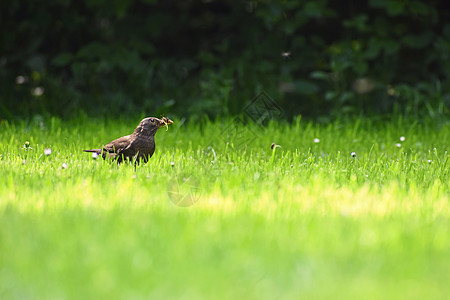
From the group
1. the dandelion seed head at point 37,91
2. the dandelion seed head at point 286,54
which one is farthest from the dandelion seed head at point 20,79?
the dandelion seed head at point 286,54

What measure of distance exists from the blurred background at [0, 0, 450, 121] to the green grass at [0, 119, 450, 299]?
2534 mm

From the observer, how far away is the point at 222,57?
8008 mm

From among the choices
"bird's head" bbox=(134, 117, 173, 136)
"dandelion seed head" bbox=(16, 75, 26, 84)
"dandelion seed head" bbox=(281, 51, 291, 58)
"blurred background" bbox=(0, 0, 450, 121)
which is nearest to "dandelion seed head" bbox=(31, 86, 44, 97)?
"blurred background" bbox=(0, 0, 450, 121)

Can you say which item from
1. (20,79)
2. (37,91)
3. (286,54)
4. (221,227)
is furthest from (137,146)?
(20,79)

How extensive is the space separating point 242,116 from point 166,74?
1747 mm

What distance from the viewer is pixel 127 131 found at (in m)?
5.82

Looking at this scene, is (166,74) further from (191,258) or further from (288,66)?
(191,258)

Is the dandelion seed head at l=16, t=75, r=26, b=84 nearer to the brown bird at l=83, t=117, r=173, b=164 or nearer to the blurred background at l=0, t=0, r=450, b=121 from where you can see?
the blurred background at l=0, t=0, r=450, b=121

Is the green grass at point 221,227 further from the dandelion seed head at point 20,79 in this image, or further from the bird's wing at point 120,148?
the dandelion seed head at point 20,79

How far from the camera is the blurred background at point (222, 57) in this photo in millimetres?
7320

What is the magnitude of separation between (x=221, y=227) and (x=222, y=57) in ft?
17.5

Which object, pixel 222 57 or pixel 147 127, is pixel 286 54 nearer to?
pixel 222 57

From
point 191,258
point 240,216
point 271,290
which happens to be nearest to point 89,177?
point 240,216

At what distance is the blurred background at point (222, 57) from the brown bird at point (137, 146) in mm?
2747
